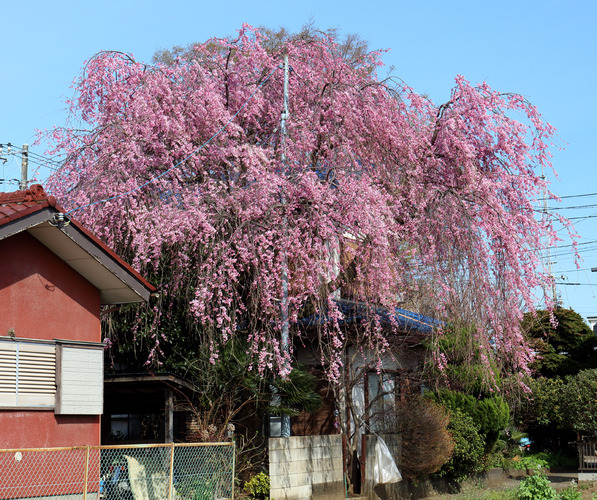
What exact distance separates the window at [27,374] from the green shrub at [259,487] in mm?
4680

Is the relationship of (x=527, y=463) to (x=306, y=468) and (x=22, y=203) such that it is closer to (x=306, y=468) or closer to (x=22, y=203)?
(x=306, y=468)

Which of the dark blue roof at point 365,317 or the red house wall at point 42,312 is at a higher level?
the dark blue roof at point 365,317

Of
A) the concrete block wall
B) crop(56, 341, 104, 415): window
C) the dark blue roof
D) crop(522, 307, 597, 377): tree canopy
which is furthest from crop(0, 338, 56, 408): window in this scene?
crop(522, 307, 597, 377): tree canopy

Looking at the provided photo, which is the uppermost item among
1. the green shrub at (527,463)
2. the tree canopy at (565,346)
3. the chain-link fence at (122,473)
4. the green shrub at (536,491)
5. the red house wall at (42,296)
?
the tree canopy at (565,346)

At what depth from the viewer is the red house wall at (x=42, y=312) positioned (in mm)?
11516

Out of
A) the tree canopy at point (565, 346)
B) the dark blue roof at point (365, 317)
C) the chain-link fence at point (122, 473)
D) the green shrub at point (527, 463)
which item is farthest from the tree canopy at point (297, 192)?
the tree canopy at point (565, 346)

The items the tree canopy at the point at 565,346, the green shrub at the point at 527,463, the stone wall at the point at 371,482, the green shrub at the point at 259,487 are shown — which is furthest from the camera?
the tree canopy at the point at 565,346

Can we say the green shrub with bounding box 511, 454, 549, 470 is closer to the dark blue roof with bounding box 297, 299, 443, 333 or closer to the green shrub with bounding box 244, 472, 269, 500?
the dark blue roof with bounding box 297, 299, 443, 333

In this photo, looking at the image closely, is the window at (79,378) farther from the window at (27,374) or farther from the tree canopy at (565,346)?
the tree canopy at (565,346)

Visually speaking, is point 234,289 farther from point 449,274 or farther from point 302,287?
point 449,274

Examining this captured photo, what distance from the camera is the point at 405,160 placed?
61.2ft

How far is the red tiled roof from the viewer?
10992mm

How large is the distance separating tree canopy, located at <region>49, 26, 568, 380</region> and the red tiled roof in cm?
380

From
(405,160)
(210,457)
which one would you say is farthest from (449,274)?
(210,457)
